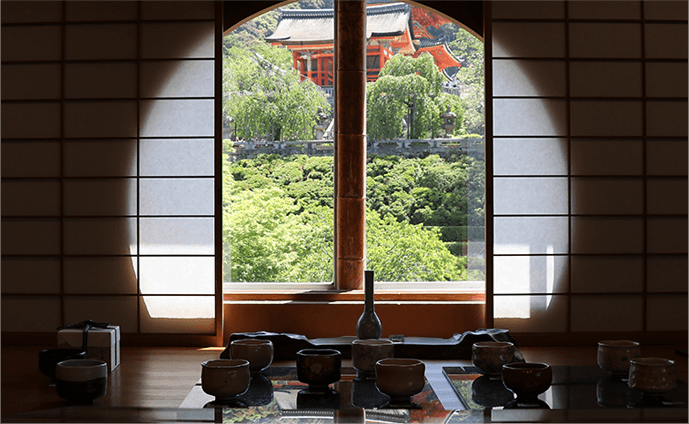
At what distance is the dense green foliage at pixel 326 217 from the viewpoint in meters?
4.80

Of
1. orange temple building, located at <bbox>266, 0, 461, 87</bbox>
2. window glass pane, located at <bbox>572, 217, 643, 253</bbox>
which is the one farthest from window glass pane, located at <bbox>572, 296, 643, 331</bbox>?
orange temple building, located at <bbox>266, 0, 461, 87</bbox>

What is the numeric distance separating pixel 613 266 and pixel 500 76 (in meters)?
1.57

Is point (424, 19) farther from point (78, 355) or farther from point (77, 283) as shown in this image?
point (78, 355)

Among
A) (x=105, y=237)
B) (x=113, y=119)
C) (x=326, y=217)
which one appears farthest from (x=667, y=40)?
(x=105, y=237)

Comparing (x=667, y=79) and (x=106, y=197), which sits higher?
(x=667, y=79)

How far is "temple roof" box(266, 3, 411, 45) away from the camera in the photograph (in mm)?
4809

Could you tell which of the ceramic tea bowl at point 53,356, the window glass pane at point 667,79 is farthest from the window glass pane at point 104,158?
the window glass pane at point 667,79

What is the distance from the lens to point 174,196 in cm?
419

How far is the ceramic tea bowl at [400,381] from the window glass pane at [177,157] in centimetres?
304

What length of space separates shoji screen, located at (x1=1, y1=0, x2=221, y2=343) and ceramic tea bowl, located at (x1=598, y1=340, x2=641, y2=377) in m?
2.99

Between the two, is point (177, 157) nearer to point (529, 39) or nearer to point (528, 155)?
point (528, 155)

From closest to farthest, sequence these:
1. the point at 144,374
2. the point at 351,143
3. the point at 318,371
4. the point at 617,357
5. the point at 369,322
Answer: the point at 318,371, the point at 617,357, the point at 369,322, the point at 144,374, the point at 351,143

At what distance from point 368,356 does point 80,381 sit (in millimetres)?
924

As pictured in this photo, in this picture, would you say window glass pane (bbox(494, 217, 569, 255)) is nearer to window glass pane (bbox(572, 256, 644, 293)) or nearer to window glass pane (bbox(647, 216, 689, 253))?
window glass pane (bbox(572, 256, 644, 293))
